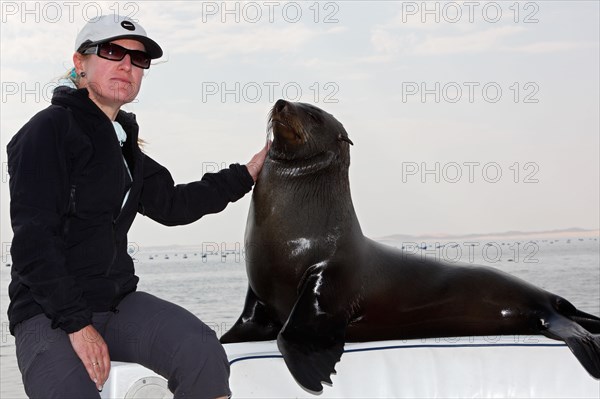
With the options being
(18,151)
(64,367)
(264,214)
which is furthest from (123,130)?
(264,214)

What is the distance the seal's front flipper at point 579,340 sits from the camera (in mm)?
3967

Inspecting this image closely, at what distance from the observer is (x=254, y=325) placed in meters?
4.58

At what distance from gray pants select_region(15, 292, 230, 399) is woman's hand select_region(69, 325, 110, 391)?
0.08 feet

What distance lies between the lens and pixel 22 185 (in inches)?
110

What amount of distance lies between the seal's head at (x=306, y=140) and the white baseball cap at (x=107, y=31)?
1.36m

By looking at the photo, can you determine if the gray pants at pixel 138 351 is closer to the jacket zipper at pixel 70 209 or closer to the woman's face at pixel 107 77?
the jacket zipper at pixel 70 209

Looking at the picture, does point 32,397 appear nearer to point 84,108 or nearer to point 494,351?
point 84,108

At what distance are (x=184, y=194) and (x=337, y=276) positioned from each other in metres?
1.04

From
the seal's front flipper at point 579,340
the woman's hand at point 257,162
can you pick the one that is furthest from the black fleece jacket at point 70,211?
the seal's front flipper at point 579,340

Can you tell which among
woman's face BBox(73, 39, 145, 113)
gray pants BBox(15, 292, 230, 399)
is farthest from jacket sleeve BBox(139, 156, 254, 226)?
gray pants BBox(15, 292, 230, 399)

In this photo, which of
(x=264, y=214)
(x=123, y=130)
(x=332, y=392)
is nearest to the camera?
(x=123, y=130)

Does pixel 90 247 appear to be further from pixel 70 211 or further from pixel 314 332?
pixel 314 332

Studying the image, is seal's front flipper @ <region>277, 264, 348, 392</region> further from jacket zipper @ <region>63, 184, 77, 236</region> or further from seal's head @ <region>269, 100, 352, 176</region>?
jacket zipper @ <region>63, 184, 77, 236</region>

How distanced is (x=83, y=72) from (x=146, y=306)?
96 centimetres
